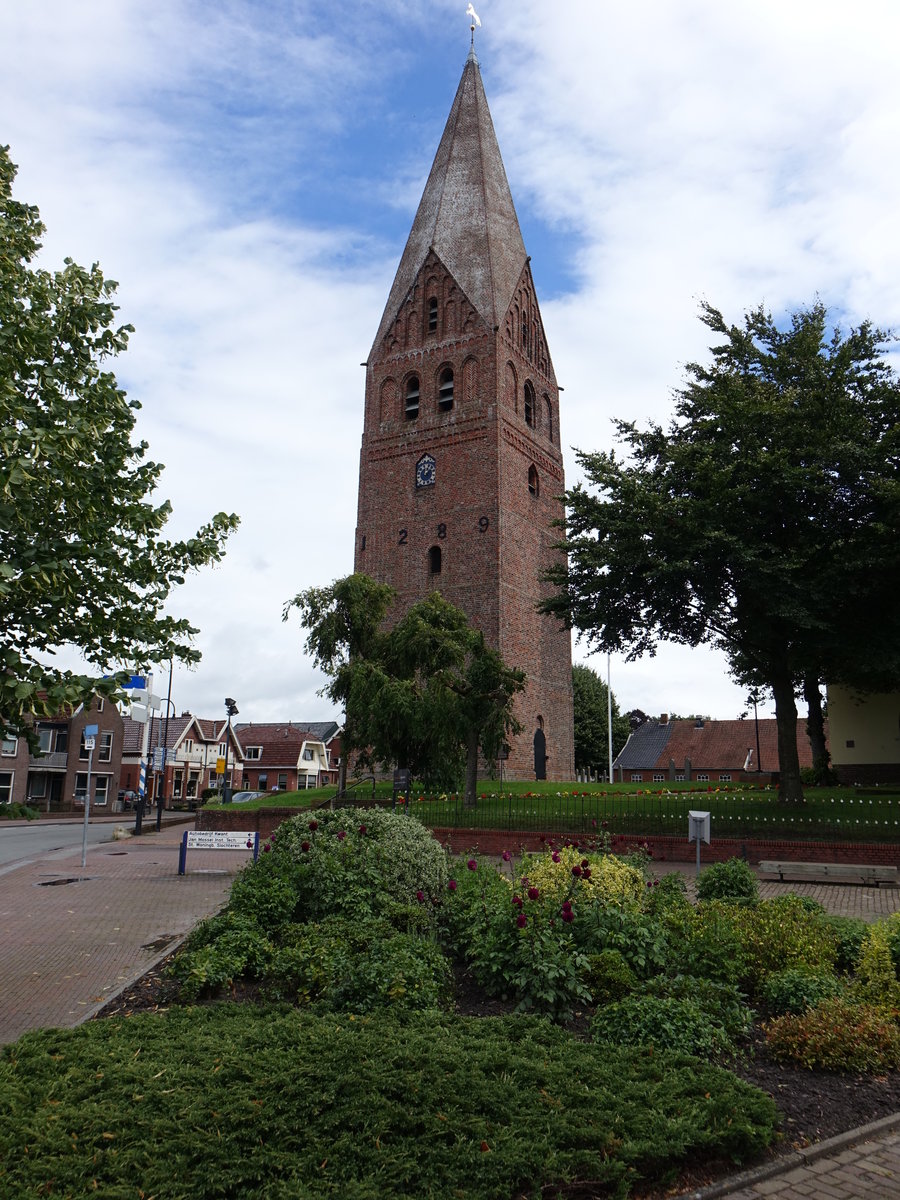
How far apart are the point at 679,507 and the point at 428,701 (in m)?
9.82

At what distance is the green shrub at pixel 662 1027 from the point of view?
6.06 meters

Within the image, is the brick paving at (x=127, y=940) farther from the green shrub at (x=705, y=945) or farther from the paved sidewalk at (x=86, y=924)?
the green shrub at (x=705, y=945)

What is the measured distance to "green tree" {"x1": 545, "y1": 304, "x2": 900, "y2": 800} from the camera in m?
20.5

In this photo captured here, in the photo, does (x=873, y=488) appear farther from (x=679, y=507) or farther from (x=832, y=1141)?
(x=832, y=1141)

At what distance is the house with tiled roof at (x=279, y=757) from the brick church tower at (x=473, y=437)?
137ft

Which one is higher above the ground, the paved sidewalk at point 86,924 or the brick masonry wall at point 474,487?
the brick masonry wall at point 474,487

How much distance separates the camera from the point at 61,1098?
16.3 feet

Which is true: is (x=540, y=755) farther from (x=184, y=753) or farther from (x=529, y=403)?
(x=184, y=753)

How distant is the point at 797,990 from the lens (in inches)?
278

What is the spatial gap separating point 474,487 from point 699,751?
40086 millimetres

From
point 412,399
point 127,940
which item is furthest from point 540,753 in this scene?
point 127,940

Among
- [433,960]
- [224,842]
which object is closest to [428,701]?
[224,842]

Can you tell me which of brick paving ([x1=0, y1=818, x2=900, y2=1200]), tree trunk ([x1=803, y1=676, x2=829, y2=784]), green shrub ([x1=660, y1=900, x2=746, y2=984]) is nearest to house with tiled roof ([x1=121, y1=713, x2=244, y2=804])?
tree trunk ([x1=803, y1=676, x2=829, y2=784])

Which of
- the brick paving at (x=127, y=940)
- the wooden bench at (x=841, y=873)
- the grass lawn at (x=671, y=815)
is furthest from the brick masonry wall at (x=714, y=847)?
the wooden bench at (x=841, y=873)
